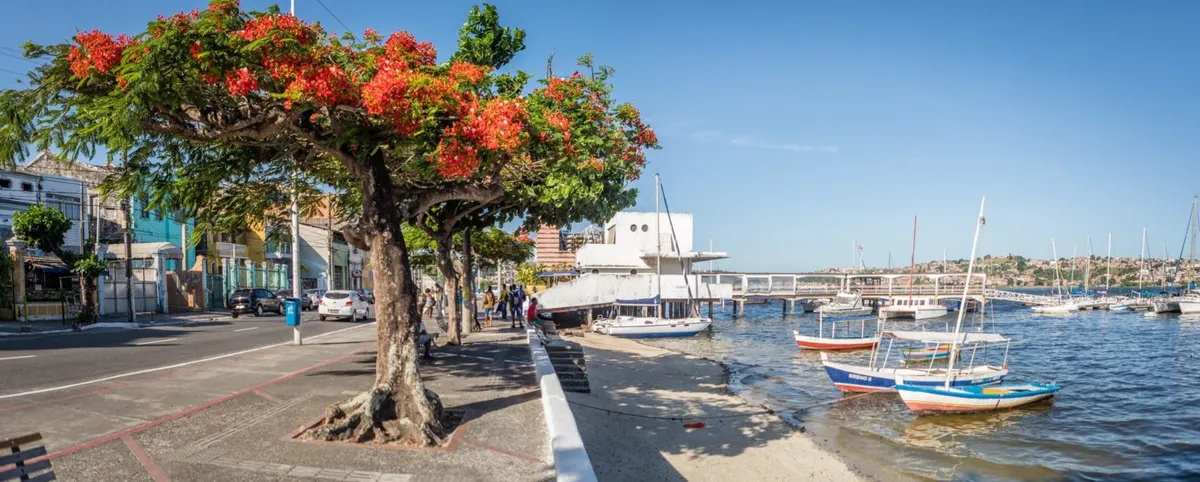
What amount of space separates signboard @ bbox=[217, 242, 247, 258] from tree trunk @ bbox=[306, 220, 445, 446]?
149ft

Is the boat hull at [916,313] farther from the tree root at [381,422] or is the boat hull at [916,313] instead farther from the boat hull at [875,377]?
the tree root at [381,422]

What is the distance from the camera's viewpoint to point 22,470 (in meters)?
5.34

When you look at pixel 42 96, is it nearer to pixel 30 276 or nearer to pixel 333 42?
pixel 333 42

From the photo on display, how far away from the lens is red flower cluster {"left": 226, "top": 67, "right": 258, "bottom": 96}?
8117 millimetres

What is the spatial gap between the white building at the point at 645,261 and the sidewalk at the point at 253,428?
106 feet

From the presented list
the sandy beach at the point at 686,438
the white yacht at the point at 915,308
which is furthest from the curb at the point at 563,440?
the white yacht at the point at 915,308

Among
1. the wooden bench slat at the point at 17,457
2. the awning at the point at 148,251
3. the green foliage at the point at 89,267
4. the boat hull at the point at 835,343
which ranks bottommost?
the boat hull at the point at 835,343

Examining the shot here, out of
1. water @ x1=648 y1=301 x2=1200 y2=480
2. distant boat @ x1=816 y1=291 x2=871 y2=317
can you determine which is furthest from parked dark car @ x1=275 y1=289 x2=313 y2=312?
distant boat @ x1=816 y1=291 x2=871 y2=317

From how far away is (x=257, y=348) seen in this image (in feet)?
63.6

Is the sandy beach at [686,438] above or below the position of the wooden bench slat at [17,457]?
below

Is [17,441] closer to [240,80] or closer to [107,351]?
[240,80]

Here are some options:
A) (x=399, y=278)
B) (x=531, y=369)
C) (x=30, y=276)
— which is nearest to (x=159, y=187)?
(x=399, y=278)

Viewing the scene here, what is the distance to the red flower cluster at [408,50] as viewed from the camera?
9.35 metres

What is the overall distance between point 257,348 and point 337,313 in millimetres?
16600
